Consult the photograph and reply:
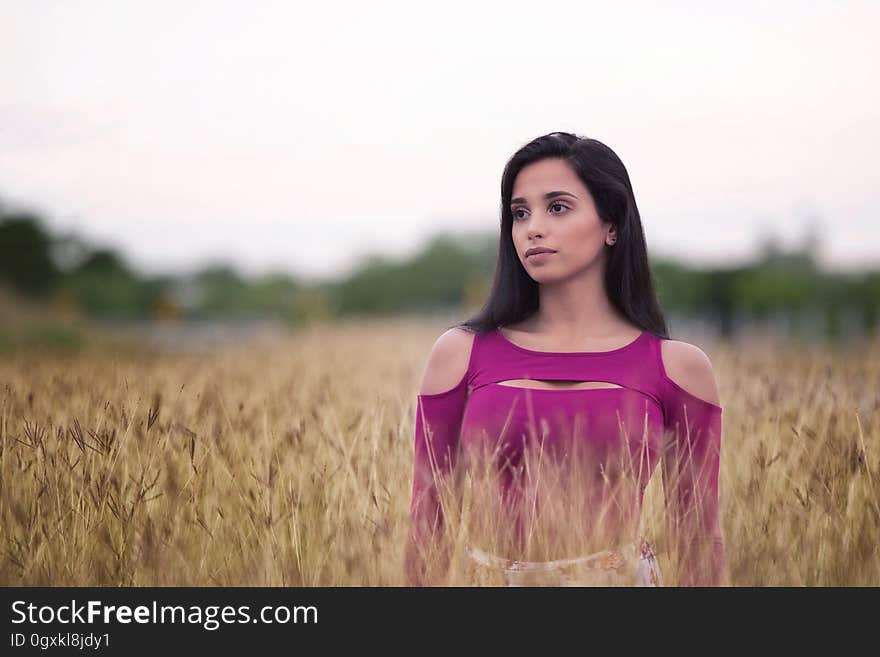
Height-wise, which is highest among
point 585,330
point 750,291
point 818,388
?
point 585,330

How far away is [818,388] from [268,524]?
1896mm

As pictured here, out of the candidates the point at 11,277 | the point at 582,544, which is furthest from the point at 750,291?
the point at 582,544

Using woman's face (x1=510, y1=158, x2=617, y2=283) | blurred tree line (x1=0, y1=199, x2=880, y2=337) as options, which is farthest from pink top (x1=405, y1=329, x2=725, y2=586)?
Answer: blurred tree line (x1=0, y1=199, x2=880, y2=337)

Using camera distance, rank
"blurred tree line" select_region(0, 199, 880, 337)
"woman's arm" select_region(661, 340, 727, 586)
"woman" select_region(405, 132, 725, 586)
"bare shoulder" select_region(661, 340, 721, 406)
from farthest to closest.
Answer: "blurred tree line" select_region(0, 199, 880, 337)
"bare shoulder" select_region(661, 340, 721, 406)
"woman's arm" select_region(661, 340, 727, 586)
"woman" select_region(405, 132, 725, 586)

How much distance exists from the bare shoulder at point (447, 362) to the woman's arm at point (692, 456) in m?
0.51

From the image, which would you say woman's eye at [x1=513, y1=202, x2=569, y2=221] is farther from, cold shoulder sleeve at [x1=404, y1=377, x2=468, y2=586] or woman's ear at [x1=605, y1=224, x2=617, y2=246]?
cold shoulder sleeve at [x1=404, y1=377, x2=468, y2=586]

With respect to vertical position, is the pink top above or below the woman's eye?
below

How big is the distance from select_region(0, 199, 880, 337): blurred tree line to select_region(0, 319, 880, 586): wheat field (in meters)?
10.7

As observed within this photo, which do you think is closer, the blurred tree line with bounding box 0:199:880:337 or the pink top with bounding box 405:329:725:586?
the pink top with bounding box 405:329:725:586

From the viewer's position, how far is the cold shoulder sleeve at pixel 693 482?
1920 mm

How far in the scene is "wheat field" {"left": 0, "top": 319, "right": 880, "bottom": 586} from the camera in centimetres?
191
